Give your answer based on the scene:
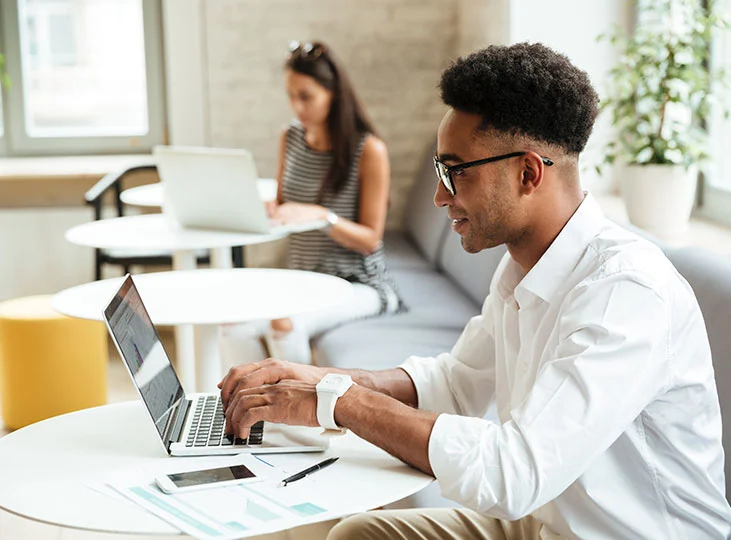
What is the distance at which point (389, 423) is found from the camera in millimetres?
1389

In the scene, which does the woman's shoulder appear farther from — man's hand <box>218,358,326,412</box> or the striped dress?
man's hand <box>218,358,326,412</box>

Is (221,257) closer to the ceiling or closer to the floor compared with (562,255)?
closer to the floor

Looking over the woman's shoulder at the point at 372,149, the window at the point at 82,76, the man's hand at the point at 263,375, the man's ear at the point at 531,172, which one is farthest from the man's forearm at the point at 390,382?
the window at the point at 82,76

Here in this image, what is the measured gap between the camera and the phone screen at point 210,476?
4.49 feet

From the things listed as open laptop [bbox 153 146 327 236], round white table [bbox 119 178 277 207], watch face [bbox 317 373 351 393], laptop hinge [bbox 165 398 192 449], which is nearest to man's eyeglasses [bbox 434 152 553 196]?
watch face [bbox 317 373 351 393]

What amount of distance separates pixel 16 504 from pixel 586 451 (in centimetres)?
73

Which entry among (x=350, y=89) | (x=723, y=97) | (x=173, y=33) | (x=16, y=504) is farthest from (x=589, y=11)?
(x=16, y=504)

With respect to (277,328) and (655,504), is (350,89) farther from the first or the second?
(655,504)

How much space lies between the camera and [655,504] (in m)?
1.38

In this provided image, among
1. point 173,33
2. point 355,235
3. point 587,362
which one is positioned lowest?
point 355,235

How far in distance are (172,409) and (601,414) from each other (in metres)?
0.68

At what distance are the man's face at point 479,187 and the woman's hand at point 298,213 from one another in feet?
5.41

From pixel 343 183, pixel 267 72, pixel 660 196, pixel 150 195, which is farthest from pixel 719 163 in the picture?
pixel 267 72

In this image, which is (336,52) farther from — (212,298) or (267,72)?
(212,298)
